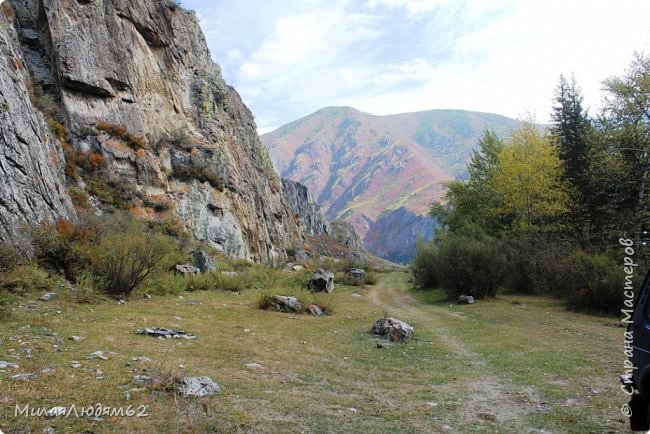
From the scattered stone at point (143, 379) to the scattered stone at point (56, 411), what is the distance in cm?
103

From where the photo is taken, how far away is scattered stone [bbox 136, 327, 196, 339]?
27.7ft

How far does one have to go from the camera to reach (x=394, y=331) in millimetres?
11180

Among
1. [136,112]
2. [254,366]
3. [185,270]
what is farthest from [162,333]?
[136,112]

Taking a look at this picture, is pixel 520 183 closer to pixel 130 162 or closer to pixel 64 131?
pixel 130 162

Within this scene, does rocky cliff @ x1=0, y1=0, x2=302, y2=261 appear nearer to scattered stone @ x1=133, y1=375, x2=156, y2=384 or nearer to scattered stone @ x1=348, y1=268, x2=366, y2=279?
scattered stone @ x1=348, y1=268, x2=366, y2=279

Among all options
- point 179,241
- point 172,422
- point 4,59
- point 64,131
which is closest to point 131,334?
point 172,422

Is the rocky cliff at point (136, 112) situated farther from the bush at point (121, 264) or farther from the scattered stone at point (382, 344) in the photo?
the scattered stone at point (382, 344)

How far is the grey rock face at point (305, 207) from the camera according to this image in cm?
10386

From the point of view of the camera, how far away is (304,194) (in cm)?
11306

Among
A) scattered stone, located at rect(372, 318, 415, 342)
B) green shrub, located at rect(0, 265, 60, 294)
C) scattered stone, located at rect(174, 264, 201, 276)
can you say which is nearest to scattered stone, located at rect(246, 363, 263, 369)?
scattered stone, located at rect(372, 318, 415, 342)

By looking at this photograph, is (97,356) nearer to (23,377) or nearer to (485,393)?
(23,377)

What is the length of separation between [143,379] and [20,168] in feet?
43.7

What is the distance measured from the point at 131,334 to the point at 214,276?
1161 centimetres

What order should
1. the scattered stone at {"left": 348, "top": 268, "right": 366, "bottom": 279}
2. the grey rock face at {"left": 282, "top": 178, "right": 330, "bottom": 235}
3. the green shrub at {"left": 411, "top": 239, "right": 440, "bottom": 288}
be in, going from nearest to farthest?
1. the green shrub at {"left": 411, "top": 239, "right": 440, "bottom": 288}
2. the scattered stone at {"left": 348, "top": 268, "right": 366, "bottom": 279}
3. the grey rock face at {"left": 282, "top": 178, "right": 330, "bottom": 235}
